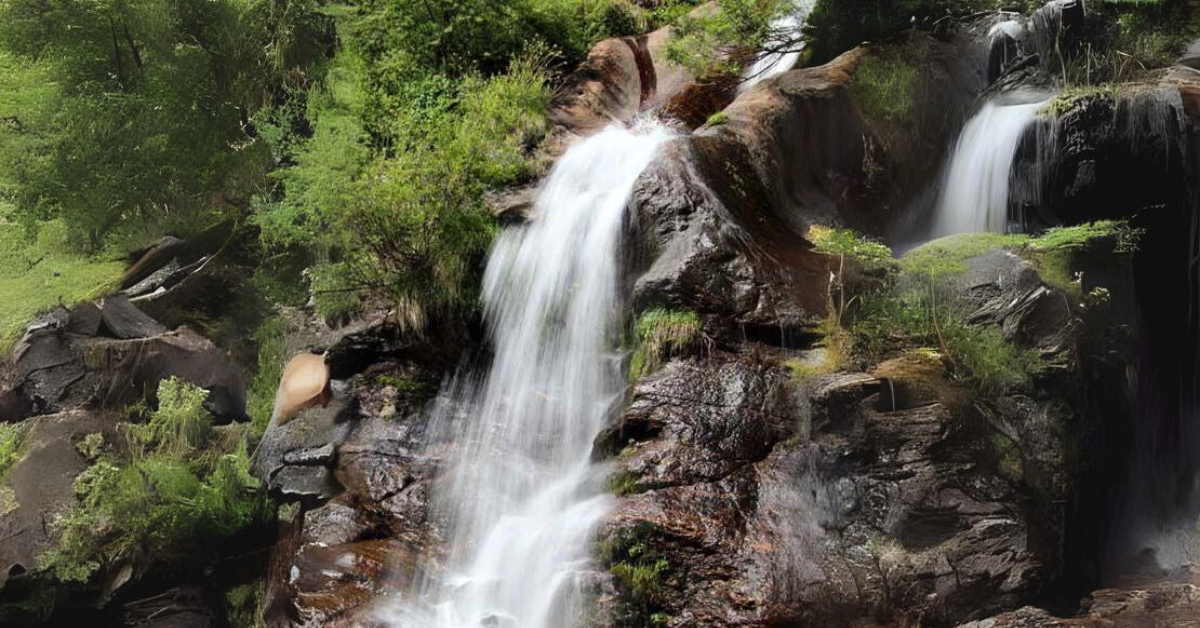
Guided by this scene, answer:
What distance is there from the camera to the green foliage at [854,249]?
22.2 feet

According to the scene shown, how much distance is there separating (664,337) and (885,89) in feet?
14.9

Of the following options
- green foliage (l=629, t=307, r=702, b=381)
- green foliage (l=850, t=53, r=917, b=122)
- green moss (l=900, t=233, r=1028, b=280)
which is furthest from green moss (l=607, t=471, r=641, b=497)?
green foliage (l=850, t=53, r=917, b=122)

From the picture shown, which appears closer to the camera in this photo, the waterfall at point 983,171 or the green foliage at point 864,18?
the waterfall at point 983,171

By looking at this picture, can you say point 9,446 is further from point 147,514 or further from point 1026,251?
point 1026,251

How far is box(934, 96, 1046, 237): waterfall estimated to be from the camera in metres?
8.69

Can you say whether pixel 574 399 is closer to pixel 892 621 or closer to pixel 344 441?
pixel 344 441

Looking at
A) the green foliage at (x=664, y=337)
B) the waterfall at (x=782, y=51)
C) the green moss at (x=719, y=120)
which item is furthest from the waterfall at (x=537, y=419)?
the waterfall at (x=782, y=51)

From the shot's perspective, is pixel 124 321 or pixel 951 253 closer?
pixel 951 253

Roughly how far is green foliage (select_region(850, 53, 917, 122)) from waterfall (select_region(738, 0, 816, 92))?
4.46ft

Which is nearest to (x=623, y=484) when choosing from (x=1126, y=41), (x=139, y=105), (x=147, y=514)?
(x=147, y=514)

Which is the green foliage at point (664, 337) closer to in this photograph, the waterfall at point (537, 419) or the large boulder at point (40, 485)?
the waterfall at point (537, 419)

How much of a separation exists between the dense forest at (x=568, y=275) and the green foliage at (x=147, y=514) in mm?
34

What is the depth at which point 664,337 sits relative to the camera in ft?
21.9

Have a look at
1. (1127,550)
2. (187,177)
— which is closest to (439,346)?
(187,177)
